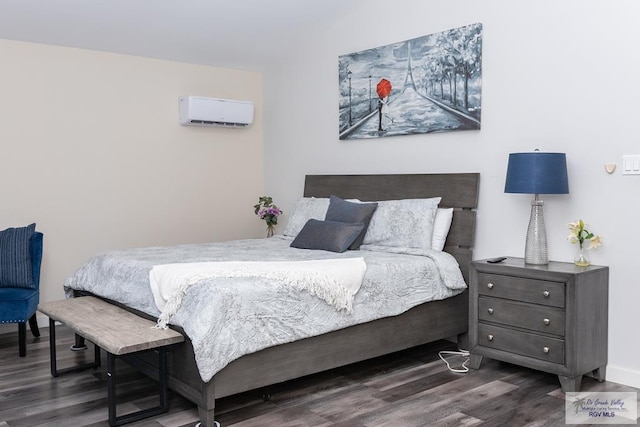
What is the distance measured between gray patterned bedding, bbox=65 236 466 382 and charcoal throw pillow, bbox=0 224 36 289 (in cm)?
32

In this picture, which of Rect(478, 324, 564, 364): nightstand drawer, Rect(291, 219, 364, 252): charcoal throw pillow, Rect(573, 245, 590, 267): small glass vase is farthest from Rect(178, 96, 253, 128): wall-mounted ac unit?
Rect(573, 245, 590, 267): small glass vase

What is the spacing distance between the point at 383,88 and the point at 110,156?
230cm

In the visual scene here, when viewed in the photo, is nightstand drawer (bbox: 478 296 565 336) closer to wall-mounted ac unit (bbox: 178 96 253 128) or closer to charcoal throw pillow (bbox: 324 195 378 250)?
charcoal throw pillow (bbox: 324 195 378 250)

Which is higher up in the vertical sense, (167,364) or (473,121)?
(473,121)

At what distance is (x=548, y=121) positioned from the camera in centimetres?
372

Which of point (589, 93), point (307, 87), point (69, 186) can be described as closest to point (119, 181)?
point (69, 186)

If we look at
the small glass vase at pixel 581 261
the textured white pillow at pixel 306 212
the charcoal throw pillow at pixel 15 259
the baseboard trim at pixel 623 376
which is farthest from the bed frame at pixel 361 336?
the charcoal throw pillow at pixel 15 259

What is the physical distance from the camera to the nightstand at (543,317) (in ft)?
10.6

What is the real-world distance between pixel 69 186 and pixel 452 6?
3208mm

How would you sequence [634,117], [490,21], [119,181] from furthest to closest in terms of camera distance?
[119,181], [490,21], [634,117]

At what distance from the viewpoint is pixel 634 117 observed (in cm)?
331

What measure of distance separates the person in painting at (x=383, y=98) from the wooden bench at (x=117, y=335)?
2.44 metres

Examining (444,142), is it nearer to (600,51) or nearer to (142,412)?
(600,51)

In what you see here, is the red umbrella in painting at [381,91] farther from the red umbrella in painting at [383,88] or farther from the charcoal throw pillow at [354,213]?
the charcoal throw pillow at [354,213]
